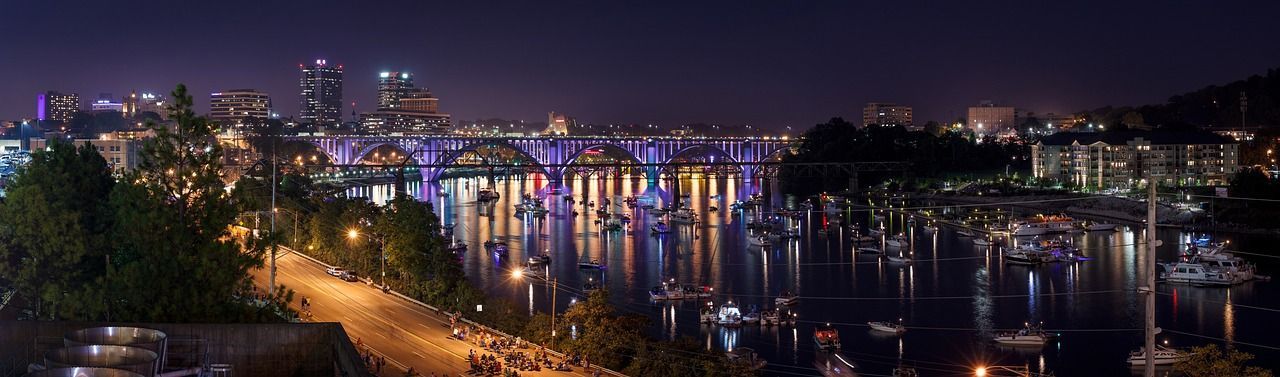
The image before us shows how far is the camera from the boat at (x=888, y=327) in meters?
12.0

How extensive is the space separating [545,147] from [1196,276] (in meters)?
39.4

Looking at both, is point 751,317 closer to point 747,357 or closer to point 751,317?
point 751,317

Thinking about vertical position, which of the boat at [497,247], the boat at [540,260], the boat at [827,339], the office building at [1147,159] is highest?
the office building at [1147,159]

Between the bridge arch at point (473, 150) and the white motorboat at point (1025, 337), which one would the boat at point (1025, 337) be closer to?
the white motorboat at point (1025, 337)

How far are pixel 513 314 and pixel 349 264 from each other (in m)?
4.22

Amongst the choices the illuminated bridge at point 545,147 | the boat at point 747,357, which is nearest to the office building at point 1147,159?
the illuminated bridge at point 545,147

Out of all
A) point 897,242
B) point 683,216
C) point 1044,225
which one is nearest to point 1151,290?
point 897,242

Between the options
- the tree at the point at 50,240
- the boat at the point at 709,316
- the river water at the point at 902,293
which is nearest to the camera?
the tree at the point at 50,240

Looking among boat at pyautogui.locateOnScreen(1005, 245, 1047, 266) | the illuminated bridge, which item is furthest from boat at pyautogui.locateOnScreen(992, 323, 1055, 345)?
the illuminated bridge

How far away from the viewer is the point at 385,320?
419 inches

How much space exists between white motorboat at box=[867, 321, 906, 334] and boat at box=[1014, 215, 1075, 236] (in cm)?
1078

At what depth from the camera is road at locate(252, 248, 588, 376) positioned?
29.5 feet

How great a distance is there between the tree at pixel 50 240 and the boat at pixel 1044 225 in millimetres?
17904

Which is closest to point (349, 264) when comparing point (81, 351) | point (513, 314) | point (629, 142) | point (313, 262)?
point (313, 262)
